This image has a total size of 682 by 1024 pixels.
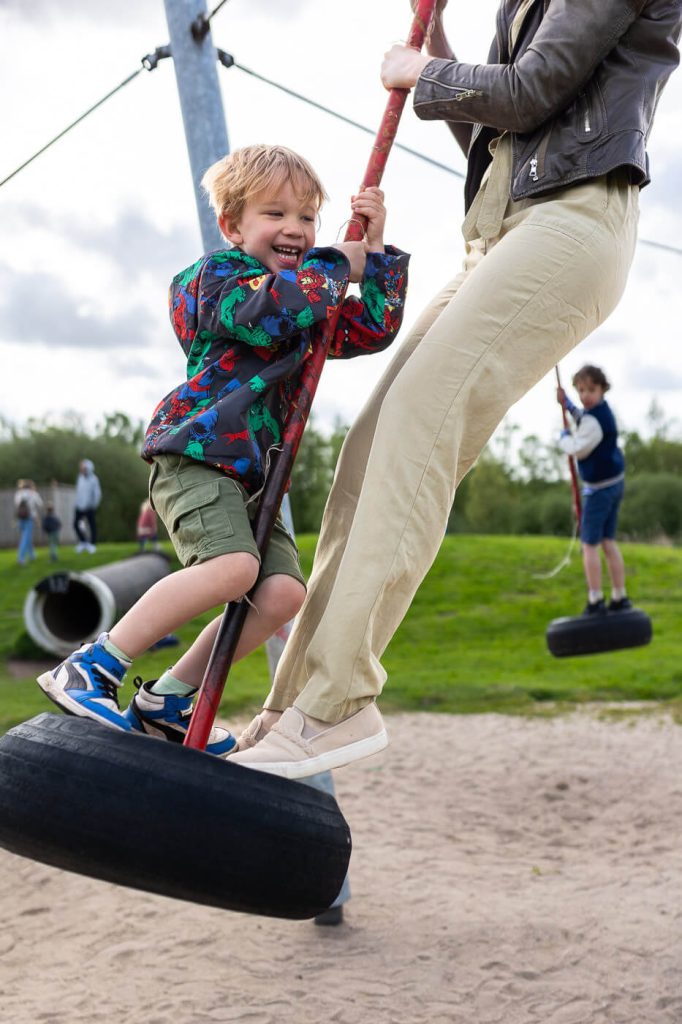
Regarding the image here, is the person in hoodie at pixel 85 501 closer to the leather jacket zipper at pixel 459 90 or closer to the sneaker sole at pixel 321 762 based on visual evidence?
the leather jacket zipper at pixel 459 90

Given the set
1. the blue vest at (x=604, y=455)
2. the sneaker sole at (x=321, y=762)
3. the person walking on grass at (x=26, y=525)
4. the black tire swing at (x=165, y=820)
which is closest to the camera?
the black tire swing at (x=165, y=820)

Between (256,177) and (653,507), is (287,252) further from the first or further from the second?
(653,507)

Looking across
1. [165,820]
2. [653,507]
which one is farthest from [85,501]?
[653,507]

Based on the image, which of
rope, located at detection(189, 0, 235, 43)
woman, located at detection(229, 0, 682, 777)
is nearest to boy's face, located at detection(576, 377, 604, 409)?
rope, located at detection(189, 0, 235, 43)

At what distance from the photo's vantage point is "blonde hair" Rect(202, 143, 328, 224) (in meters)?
2.23

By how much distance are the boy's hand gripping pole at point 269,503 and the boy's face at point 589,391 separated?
4.70 metres

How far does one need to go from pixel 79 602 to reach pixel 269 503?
10.4 metres

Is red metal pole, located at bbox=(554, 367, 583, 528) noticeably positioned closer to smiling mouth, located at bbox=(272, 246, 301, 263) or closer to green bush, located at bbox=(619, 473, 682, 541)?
smiling mouth, located at bbox=(272, 246, 301, 263)

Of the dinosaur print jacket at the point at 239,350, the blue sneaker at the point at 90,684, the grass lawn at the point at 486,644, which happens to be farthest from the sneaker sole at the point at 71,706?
the grass lawn at the point at 486,644

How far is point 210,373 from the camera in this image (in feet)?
7.39

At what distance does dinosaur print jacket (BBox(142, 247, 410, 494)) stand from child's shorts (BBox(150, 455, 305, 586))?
39 millimetres

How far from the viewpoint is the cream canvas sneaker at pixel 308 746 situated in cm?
205

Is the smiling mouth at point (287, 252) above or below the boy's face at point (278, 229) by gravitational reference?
below

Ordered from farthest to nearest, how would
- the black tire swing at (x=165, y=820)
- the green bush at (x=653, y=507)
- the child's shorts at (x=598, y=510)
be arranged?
the green bush at (x=653, y=507)
the child's shorts at (x=598, y=510)
the black tire swing at (x=165, y=820)
